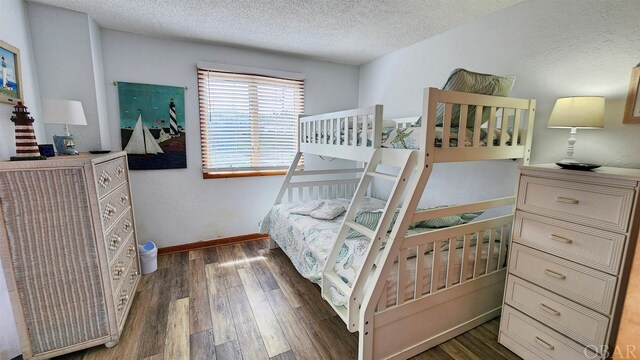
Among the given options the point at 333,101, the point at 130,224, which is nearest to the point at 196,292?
the point at 130,224

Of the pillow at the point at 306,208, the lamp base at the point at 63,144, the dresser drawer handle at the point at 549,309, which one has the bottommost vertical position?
the dresser drawer handle at the point at 549,309

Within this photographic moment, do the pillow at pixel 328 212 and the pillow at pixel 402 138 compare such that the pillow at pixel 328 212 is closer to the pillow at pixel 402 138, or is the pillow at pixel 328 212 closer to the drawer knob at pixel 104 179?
the pillow at pixel 402 138

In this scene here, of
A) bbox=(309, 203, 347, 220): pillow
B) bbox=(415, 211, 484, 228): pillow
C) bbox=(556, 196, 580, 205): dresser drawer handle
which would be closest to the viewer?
bbox=(556, 196, 580, 205): dresser drawer handle

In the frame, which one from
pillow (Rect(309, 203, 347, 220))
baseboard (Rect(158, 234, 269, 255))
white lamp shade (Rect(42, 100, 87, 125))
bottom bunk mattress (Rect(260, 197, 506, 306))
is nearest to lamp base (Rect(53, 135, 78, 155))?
white lamp shade (Rect(42, 100, 87, 125))

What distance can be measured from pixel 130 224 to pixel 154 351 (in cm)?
104

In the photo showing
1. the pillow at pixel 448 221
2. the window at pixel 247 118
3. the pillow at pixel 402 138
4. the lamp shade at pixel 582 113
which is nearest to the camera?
the lamp shade at pixel 582 113

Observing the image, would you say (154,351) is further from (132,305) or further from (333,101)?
(333,101)

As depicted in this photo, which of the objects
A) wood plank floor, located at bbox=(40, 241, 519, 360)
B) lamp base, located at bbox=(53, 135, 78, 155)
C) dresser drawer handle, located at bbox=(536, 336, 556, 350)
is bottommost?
wood plank floor, located at bbox=(40, 241, 519, 360)

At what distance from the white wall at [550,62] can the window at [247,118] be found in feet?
5.16

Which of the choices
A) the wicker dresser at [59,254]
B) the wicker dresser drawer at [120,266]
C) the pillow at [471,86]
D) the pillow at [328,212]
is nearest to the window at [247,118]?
the pillow at [328,212]

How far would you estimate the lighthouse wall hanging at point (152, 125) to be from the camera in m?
2.53

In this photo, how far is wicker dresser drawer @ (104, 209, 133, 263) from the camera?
1610 mm

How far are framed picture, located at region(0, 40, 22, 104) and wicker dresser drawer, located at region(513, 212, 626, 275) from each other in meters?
3.04

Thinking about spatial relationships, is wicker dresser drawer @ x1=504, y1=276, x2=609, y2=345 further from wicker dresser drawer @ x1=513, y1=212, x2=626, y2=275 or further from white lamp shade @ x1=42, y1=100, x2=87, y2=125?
white lamp shade @ x1=42, y1=100, x2=87, y2=125
